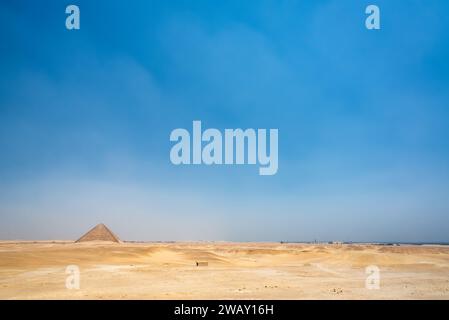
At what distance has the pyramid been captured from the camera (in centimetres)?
8906

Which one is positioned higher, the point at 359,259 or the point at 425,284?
the point at 425,284

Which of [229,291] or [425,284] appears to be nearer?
[229,291]

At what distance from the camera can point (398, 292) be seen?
15.0 metres

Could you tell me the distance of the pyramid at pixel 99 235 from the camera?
89062 millimetres

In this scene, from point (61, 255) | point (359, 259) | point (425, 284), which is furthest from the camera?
point (359, 259)

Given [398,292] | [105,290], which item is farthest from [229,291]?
[398,292]

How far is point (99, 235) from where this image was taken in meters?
89.9
